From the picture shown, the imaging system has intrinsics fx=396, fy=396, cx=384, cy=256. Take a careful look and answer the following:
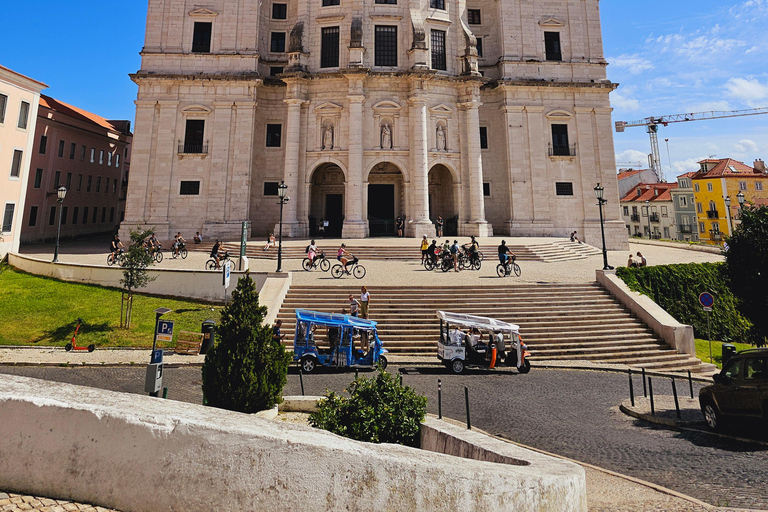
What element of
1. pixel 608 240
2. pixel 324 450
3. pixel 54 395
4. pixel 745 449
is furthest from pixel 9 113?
pixel 608 240

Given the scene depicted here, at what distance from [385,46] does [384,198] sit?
13.7 metres

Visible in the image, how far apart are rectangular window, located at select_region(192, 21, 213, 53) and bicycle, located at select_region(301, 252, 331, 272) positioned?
24.7m

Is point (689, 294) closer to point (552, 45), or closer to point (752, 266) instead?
point (752, 266)

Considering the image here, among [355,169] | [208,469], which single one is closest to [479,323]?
[208,469]

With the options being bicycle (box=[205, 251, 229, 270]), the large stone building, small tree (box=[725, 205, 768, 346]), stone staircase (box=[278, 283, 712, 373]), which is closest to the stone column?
the large stone building

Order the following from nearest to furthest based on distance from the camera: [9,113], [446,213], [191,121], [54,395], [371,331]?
[54,395]
[371,331]
[9,113]
[191,121]
[446,213]

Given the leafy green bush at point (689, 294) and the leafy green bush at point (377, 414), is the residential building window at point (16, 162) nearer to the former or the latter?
the leafy green bush at point (377, 414)

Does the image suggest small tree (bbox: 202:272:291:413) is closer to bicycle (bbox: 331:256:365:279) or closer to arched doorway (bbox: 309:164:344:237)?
bicycle (bbox: 331:256:365:279)

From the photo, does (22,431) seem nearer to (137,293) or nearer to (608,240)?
(137,293)

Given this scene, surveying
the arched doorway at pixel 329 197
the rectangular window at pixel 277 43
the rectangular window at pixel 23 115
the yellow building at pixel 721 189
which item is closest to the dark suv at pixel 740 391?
the arched doorway at pixel 329 197

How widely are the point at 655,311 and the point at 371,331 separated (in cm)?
1289

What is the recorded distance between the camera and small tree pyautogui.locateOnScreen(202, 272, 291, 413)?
286 inches

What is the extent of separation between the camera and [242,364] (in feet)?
24.0

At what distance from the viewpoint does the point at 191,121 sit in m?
34.8
